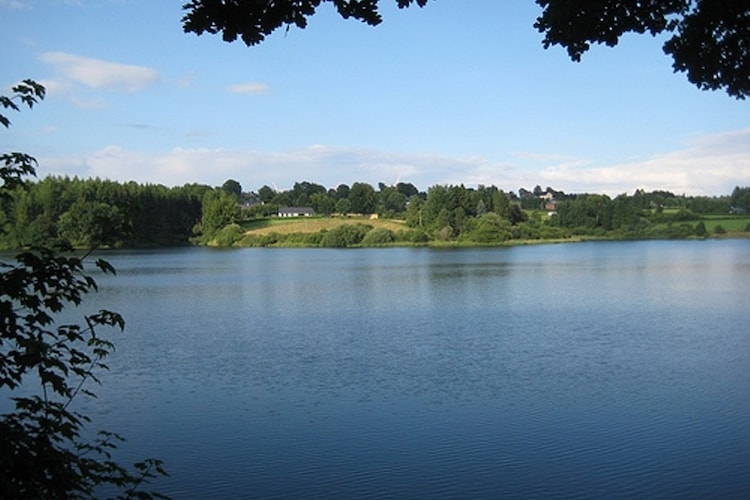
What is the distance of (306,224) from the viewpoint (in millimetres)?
83750

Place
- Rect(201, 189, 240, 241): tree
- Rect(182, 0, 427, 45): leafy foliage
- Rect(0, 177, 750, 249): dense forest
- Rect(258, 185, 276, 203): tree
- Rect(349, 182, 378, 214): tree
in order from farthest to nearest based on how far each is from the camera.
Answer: Rect(258, 185, 276, 203): tree < Rect(349, 182, 378, 214): tree < Rect(201, 189, 240, 241): tree < Rect(0, 177, 750, 249): dense forest < Rect(182, 0, 427, 45): leafy foliage

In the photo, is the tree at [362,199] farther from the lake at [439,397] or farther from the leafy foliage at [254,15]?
the leafy foliage at [254,15]

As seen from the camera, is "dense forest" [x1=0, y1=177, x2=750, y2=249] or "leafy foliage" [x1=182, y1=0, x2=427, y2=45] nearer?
"leafy foliage" [x1=182, y1=0, x2=427, y2=45]

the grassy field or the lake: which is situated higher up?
the grassy field

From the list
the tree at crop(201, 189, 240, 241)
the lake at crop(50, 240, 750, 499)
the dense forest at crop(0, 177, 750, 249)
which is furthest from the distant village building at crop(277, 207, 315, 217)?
the lake at crop(50, 240, 750, 499)

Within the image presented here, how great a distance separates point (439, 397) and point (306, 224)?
72.6 m

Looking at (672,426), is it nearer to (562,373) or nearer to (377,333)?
(562,373)

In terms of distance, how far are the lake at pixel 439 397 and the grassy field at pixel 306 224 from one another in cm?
5517

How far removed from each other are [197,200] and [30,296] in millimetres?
85780

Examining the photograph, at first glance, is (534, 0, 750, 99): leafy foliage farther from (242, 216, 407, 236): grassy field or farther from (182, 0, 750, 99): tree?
(242, 216, 407, 236): grassy field

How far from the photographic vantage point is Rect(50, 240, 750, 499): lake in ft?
27.8

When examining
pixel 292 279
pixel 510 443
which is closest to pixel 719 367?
pixel 510 443

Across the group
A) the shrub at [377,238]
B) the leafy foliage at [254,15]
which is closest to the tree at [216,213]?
the shrub at [377,238]

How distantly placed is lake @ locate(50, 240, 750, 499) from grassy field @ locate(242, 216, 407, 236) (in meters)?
55.2
